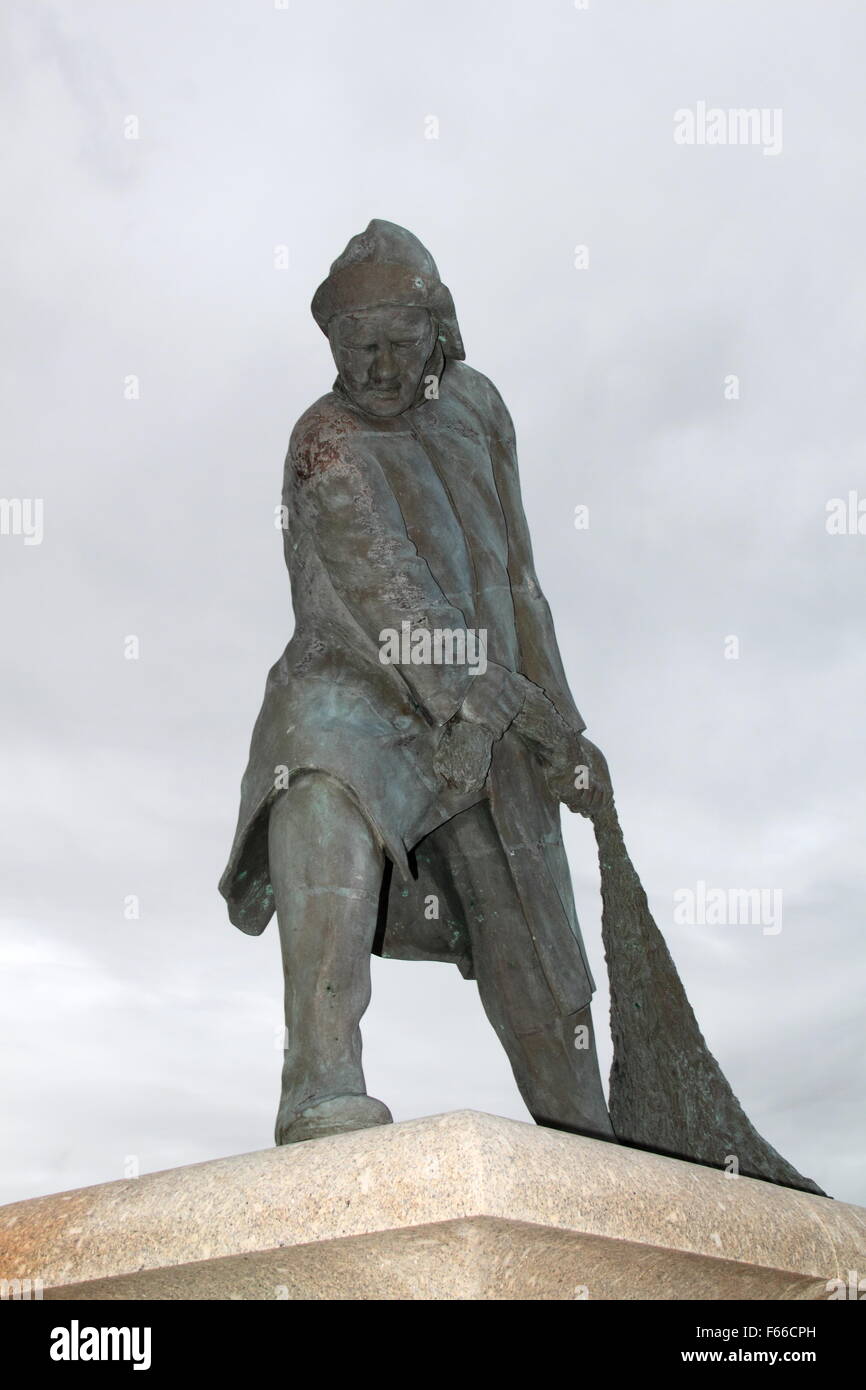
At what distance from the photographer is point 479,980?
211 inches

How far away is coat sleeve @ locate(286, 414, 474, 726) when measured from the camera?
504 cm

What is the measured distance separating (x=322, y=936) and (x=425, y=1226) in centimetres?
132

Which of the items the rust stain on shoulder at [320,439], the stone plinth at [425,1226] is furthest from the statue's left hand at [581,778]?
the stone plinth at [425,1226]

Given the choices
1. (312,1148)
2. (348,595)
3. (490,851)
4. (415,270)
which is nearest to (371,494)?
(348,595)

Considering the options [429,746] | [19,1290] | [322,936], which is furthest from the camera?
[429,746]

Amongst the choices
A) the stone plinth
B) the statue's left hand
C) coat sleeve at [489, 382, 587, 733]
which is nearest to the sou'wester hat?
coat sleeve at [489, 382, 587, 733]

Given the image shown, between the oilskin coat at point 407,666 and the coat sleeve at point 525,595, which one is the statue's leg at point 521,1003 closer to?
the oilskin coat at point 407,666

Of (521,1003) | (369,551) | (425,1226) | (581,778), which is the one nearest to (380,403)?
(369,551)

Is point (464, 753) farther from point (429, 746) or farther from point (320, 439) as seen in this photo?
point (320, 439)

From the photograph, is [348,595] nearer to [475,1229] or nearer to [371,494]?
[371,494]

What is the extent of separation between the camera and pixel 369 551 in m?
5.15

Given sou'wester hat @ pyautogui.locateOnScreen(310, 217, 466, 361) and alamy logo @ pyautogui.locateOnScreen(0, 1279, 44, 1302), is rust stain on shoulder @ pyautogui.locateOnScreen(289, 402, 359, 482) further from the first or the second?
alamy logo @ pyautogui.locateOnScreen(0, 1279, 44, 1302)

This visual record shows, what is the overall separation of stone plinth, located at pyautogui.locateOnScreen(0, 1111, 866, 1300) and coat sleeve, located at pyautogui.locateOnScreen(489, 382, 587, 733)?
1882 millimetres
